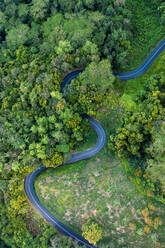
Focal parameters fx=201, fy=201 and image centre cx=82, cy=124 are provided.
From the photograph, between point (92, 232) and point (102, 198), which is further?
point (102, 198)

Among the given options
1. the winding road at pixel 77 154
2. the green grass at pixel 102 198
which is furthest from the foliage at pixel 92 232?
the winding road at pixel 77 154

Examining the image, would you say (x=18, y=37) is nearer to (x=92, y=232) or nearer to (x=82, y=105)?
(x=82, y=105)

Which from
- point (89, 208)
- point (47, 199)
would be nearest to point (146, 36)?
point (89, 208)

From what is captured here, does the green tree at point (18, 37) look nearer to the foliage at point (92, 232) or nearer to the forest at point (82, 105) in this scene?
the forest at point (82, 105)

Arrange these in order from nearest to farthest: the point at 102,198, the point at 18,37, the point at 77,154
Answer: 1. the point at 102,198
2. the point at 77,154
3. the point at 18,37

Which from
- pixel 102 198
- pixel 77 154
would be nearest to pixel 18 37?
pixel 77 154

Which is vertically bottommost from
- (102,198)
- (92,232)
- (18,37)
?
(92,232)

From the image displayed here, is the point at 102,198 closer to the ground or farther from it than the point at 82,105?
closer to the ground

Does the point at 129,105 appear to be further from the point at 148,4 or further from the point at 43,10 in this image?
the point at 43,10
